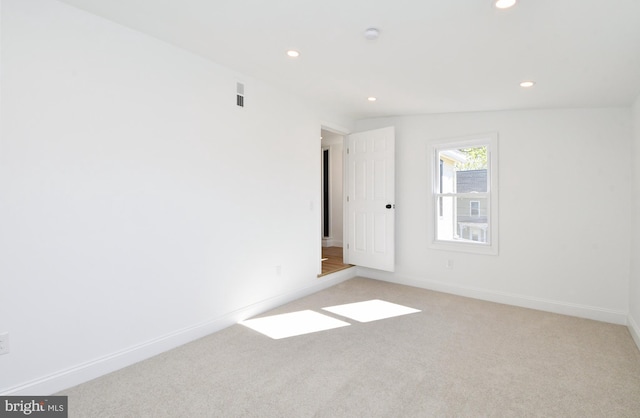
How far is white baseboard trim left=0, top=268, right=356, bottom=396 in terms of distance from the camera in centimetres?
203

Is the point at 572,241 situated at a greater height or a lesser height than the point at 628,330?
greater

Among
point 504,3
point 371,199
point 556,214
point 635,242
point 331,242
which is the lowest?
point 331,242

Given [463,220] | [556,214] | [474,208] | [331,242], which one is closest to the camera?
[556,214]

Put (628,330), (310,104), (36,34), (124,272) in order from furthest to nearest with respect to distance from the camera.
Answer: (310,104), (628,330), (124,272), (36,34)

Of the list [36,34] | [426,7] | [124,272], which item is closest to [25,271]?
[124,272]

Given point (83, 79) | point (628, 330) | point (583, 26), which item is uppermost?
point (583, 26)

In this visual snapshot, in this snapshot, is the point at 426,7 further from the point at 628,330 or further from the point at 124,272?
the point at 628,330

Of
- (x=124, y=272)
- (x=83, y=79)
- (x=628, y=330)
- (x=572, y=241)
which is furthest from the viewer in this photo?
(x=572, y=241)

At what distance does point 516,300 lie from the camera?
152 inches

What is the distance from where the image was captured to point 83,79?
2.22 meters

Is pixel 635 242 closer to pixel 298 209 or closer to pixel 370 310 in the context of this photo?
pixel 370 310

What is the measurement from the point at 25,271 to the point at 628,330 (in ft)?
16.5

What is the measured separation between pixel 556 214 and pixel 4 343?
4917mm

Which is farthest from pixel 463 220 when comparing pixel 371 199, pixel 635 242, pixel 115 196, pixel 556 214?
pixel 115 196
